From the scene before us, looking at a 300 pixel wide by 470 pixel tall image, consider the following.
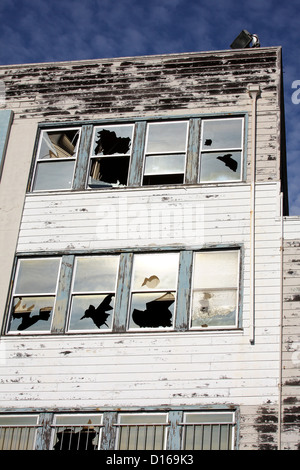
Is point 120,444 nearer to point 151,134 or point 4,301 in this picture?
point 4,301

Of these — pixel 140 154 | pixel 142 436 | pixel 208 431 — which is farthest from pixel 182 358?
pixel 140 154

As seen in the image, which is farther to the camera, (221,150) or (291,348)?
(221,150)

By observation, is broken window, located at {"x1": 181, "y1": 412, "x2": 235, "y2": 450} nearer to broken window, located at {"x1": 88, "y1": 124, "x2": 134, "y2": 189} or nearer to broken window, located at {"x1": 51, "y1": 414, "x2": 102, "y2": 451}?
broken window, located at {"x1": 51, "y1": 414, "x2": 102, "y2": 451}

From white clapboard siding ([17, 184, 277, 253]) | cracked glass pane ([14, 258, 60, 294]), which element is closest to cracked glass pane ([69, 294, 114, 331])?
cracked glass pane ([14, 258, 60, 294])

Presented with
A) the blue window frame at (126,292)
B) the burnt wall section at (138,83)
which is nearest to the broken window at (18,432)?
the blue window frame at (126,292)

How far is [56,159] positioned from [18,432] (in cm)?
671

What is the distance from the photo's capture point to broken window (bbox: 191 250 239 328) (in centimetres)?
1552

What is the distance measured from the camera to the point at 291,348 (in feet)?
48.0

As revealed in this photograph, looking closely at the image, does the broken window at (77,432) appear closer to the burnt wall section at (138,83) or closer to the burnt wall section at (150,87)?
the burnt wall section at (150,87)

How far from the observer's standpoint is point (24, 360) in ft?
51.0

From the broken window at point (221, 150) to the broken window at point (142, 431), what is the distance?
18.6 feet

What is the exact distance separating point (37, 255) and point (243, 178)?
4.92 metres

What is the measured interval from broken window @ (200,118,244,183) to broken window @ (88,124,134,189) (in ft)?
6.02

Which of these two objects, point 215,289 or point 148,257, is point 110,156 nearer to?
point 148,257
